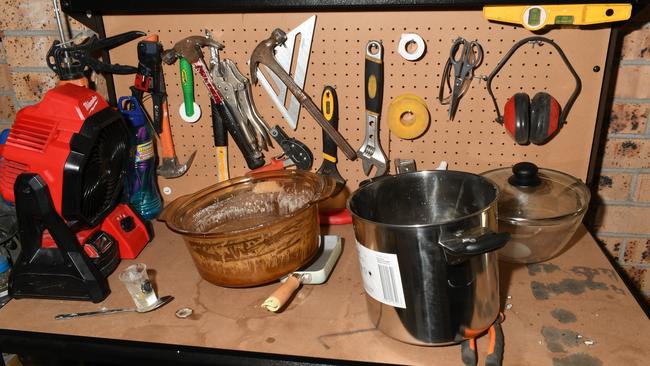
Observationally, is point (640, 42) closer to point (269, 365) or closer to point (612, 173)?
point (612, 173)

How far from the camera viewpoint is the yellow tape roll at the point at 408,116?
1067 millimetres

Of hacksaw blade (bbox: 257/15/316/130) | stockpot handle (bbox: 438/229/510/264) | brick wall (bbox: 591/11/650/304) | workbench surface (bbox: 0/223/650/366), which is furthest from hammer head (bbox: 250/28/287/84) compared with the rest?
brick wall (bbox: 591/11/650/304)

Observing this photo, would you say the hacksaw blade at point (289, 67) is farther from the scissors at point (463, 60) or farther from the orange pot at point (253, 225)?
the scissors at point (463, 60)

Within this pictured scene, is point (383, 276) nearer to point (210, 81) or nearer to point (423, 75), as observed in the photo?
point (423, 75)

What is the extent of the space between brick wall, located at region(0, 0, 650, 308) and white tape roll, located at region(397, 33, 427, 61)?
1.55 feet

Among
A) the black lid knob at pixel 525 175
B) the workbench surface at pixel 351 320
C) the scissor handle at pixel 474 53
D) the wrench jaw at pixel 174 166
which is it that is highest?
the scissor handle at pixel 474 53

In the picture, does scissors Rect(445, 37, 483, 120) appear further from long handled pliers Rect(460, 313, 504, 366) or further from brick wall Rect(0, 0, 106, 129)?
brick wall Rect(0, 0, 106, 129)

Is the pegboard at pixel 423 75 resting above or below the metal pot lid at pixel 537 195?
above

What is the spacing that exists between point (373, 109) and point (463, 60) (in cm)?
21

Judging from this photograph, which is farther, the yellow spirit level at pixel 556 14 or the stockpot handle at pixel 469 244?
the yellow spirit level at pixel 556 14

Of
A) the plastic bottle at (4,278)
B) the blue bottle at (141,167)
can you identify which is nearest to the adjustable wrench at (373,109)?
the blue bottle at (141,167)

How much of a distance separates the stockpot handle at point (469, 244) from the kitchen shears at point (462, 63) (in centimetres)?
46

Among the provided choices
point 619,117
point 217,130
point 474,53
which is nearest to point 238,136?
point 217,130

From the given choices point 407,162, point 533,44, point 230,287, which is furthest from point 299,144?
point 533,44
